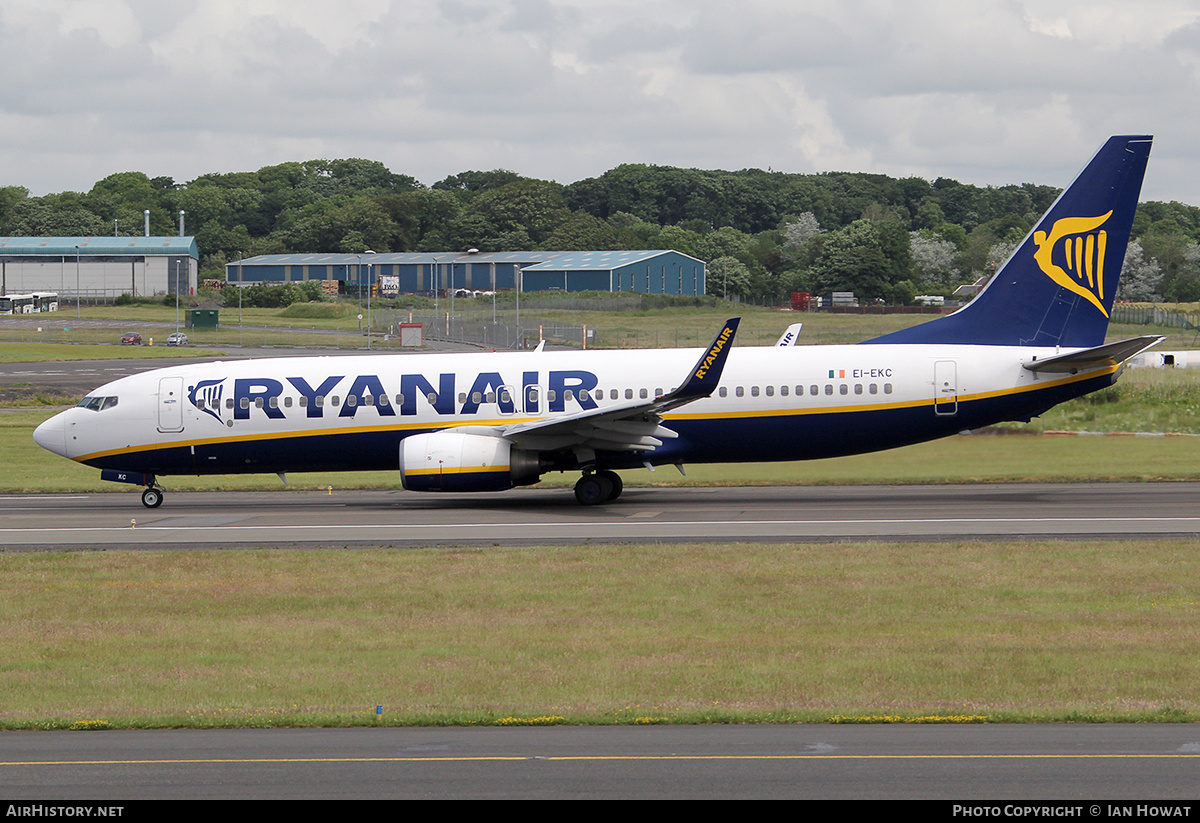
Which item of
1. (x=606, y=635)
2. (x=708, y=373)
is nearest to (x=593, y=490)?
A: (x=708, y=373)

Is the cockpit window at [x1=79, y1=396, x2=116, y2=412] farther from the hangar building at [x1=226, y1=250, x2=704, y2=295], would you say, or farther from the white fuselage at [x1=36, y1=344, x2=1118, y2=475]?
the hangar building at [x1=226, y1=250, x2=704, y2=295]

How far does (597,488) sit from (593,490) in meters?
0.11

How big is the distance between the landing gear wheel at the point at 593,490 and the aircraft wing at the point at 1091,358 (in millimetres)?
10754

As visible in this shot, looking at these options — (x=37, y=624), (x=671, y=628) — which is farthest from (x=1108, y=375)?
(x=37, y=624)

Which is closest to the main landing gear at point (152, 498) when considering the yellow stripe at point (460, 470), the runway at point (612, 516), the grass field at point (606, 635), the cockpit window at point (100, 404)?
the runway at point (612, 516)

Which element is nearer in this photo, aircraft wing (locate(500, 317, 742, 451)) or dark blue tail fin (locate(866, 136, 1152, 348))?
aircraft wing (locate(500, 317, 742, 451))

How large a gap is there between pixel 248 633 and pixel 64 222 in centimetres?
18931

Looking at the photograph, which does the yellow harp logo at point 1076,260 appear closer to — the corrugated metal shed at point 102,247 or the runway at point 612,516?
the runway at point 612,516

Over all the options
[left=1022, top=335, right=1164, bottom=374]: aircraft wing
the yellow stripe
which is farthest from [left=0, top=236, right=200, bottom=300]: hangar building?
[left=1022, top=335, right=1164, bottom=374]: aircraft wing

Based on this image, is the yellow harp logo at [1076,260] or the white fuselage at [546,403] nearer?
the white fuselage at [546,403]

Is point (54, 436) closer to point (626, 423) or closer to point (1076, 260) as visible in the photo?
point (626, 423)

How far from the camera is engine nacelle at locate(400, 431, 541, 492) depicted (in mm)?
29906

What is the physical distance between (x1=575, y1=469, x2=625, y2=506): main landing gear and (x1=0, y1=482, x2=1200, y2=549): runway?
0.33m

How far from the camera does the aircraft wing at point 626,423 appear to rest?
29016 millimetres
